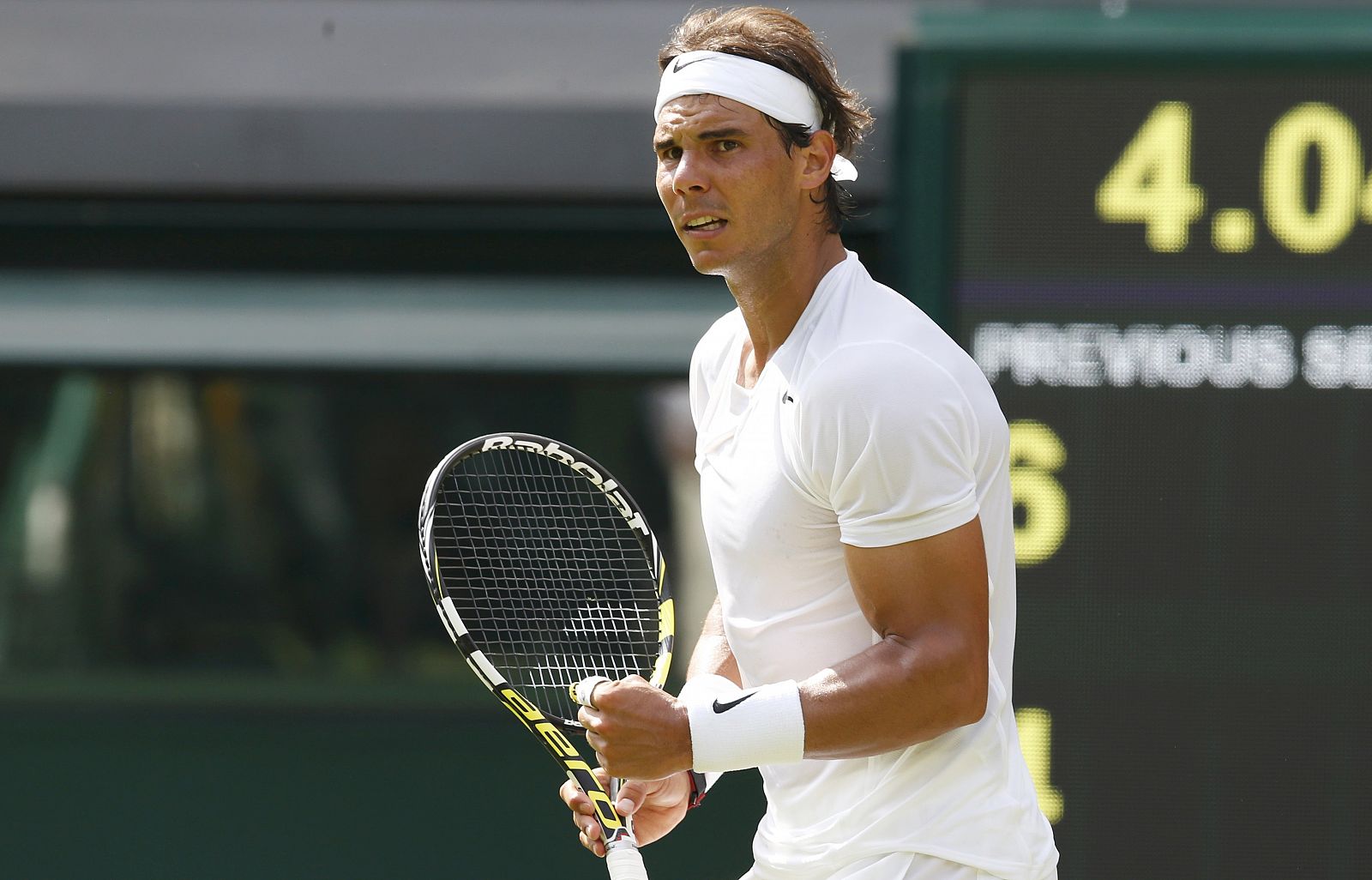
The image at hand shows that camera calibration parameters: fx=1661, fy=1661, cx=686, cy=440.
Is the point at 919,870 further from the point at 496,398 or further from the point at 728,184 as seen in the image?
the point at 496,398

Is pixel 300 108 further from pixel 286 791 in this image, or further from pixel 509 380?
pixel 286 791

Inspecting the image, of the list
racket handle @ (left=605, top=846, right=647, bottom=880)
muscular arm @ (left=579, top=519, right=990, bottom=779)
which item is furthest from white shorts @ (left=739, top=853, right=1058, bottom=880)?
racket handle @ (left=605, top=846, right=647, bottom=880)

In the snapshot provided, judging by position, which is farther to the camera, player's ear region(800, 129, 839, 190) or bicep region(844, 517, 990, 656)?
player's ear region(800, 129, 839, 190)

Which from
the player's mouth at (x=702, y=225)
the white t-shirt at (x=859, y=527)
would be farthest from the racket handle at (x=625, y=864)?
the player's mouth at (x=702, y=225)

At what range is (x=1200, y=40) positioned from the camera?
3.44 meters

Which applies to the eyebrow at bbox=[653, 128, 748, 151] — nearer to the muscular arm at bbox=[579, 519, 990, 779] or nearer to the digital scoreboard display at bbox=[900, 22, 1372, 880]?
the muscular arm at bbox=[579, 519, 990, 779]

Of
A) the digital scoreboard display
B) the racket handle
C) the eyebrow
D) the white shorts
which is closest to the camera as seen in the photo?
the white shorts

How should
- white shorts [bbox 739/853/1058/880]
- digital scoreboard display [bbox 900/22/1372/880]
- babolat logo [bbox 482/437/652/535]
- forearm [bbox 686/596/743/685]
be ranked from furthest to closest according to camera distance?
digital scoreboard display [bbox 900/22/1372/880]
babolat logo [bbox 482/437/652/535]
forearm [bbox 686/596/743/685]
white shorts [bbox 739/853/1058/880]

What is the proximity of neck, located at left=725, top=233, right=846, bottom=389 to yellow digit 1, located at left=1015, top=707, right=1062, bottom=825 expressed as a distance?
1.74 metres

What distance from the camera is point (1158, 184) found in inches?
136

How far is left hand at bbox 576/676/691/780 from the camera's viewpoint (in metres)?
1.76

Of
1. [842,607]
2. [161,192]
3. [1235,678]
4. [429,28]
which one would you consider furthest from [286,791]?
[842,607]

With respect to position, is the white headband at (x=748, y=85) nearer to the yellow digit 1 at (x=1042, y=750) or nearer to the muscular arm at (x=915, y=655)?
the muscular arm at (x=915, y=655)

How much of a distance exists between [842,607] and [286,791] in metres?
2.51
